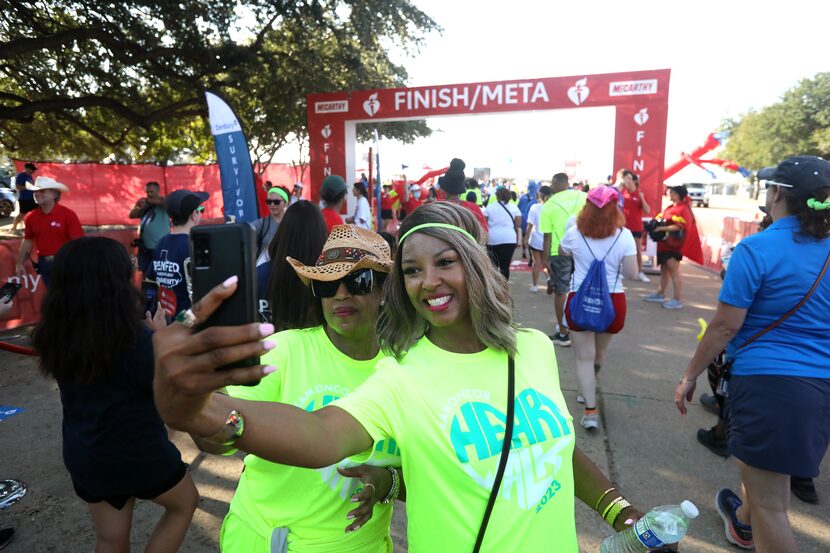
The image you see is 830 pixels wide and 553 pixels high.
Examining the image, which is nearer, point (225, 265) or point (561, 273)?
point (225, 265)

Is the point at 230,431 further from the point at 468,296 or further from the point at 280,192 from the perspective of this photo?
the point at 280,192

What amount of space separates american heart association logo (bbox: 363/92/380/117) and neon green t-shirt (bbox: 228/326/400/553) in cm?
1186

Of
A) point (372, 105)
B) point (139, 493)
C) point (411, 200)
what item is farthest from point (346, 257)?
point (411, 200)

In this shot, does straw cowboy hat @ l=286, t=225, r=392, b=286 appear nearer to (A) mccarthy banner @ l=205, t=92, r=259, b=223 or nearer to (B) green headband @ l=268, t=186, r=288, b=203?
(B) green headband @ l=268, t=186, r=288, b=203

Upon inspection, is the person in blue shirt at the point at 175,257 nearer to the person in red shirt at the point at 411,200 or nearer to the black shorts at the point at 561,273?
the black shorts at the point at 561,273

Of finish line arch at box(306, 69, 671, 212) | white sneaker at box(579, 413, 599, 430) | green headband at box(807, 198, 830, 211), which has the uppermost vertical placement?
finish line arch at box(306, 69, 671, 212)

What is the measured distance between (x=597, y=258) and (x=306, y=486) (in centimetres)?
311

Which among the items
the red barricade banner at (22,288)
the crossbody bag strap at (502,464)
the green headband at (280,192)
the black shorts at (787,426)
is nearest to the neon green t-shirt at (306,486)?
the crossbody bag strap at (502,464)

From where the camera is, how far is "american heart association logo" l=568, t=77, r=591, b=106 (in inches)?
433

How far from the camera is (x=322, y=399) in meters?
1.65

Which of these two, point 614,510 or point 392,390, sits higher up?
point 392,390

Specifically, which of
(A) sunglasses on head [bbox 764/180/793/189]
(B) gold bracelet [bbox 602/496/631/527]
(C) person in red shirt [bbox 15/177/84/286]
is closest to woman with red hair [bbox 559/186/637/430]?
(A) sunglasses on head [bbox 764/180/793/189]

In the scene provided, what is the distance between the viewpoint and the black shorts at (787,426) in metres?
2.14

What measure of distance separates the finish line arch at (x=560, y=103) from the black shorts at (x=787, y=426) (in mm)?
9866
